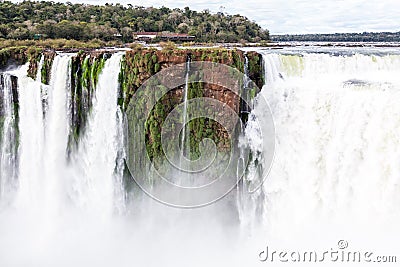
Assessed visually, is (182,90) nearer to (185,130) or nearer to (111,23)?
(185,130)

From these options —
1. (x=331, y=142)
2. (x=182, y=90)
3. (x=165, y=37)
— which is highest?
(x=165, y=37)

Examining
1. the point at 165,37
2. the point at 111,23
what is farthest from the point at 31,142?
the point at 111,23

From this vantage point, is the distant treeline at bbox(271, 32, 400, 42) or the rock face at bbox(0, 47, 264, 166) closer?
the rock face at bbox(0, 47, 264, 166)

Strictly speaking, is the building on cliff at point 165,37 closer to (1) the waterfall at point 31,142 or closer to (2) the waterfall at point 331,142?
(1) the waterfall at point 31,142

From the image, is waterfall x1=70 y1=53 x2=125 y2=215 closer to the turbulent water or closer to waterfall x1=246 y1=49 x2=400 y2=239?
the turbulent water

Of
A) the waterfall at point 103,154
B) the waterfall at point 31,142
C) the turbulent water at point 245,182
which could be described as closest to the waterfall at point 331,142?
the turbulent water at point 245,182

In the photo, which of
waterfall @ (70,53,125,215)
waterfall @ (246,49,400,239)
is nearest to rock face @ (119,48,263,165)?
waterfall @ (70,53,125,215)
